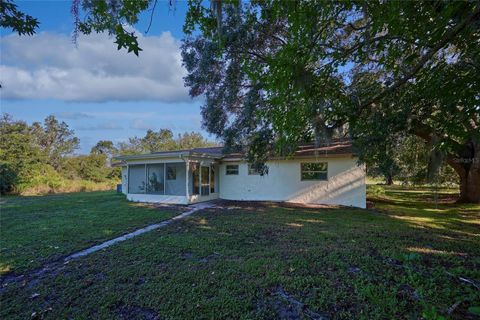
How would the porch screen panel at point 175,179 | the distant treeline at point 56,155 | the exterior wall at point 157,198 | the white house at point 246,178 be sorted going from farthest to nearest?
the distant treeline at point 56,155, the porch screen panel at point 175,179, the exterior wall at point 157,198, the white house at point 246,178

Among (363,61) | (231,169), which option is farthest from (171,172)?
(363,61)

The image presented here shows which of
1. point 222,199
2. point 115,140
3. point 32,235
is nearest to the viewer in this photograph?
point 32,235

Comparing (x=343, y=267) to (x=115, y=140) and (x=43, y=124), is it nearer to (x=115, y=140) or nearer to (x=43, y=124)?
(x=43, y=124)

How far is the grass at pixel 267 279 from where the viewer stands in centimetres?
302

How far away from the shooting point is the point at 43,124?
33438mm

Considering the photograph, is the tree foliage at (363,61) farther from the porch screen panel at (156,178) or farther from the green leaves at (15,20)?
the porch screen panel at (156,178)

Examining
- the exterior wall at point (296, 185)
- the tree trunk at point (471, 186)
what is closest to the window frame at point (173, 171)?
the exterior wall at point (296, 185)

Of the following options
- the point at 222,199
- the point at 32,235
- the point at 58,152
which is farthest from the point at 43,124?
the point at 32,235

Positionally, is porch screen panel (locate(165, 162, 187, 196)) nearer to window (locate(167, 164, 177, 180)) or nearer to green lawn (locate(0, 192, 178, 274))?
window (locate(167, 164, 177, 180))

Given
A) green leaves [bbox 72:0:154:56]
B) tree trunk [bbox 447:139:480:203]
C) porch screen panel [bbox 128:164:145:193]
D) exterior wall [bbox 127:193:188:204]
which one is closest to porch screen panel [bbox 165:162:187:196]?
exterior wall [bbox 127:193:188:204]

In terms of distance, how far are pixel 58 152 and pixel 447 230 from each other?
39.7 metres

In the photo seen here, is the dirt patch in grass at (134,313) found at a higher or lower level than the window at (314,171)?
lower

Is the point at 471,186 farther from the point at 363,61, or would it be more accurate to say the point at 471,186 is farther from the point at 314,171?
the point at 363,61

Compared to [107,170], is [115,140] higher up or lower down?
higher up
